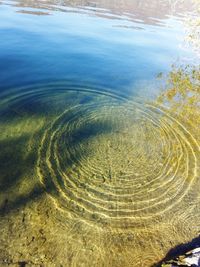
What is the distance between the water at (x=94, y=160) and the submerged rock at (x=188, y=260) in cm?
35

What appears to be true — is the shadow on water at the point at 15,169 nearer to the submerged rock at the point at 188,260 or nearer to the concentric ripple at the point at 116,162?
the concentric ripple at the point at 116,162

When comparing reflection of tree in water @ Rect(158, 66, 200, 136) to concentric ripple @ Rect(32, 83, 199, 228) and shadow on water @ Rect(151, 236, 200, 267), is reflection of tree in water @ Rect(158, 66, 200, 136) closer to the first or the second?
concentric ripple @ Rect(32, 83, 199, 228)

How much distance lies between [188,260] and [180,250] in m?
0.61

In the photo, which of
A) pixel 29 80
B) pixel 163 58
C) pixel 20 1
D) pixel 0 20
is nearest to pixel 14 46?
pixel 29 80

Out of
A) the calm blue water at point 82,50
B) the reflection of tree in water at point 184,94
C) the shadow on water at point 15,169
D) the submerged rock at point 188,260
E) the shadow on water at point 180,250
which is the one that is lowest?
the submerged rock at point 188,260

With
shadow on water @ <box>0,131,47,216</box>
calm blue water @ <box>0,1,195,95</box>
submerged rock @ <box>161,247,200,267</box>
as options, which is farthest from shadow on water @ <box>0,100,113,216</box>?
calm blue water @ <box>0,1,195,95</box>

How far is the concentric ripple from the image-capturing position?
208 inches

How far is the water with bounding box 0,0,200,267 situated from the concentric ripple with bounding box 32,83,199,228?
31 millimetres

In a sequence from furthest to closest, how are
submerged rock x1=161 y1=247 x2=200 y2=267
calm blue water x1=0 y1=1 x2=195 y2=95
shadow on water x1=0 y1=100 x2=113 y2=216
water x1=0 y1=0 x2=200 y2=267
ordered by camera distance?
calm blue water x1=0 y1=1 x2=195 y2=95
shadow on water x1=0 y1=100 x2=113 y2=216
water x1=0 y1=0 x2=200 y2=267
submerged rock x1=161 y1=247 x2=200 y2=267

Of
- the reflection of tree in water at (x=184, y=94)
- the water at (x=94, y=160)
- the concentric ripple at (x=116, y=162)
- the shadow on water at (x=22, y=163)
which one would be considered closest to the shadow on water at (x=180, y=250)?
the water at (x=94, y=160)

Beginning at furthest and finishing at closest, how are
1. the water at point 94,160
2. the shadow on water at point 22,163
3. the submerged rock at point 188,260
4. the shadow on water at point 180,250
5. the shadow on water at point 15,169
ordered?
the shadow on water at point 22,163 → the shadow on water at point 15,169 → the water at point 94,160 → the shadow on water at point 180,250 → the submerged rock at point 188,260

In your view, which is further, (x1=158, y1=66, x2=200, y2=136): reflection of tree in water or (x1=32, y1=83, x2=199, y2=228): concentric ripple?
(x1=158, y1=66, x2=200, y2=136): reflection of tree in water

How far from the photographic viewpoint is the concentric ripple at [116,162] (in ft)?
17.3

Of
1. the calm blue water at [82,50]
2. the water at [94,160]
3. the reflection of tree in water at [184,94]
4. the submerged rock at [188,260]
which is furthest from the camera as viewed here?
the calm blue water at [82,50]
